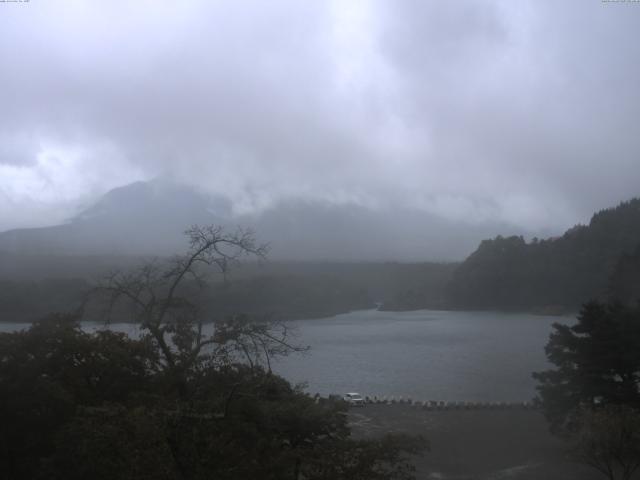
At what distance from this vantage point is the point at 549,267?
152ft

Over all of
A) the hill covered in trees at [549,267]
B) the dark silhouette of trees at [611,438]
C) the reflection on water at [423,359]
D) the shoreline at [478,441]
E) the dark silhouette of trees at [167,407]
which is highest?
the hill covered in trees at [549,267]

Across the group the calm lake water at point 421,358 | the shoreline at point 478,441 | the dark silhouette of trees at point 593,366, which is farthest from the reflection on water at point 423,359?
the dark silhouette of trees at point 593,366

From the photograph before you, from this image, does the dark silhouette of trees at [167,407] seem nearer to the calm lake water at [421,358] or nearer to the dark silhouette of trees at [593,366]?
the calm lake water at [421,358]

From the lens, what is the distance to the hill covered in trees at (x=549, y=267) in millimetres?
43625

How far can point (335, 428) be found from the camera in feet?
19.0

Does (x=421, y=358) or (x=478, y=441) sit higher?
(x=421, y=358)

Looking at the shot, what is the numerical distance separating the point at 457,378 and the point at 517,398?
3374 millimetres

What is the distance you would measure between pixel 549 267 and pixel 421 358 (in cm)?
2577

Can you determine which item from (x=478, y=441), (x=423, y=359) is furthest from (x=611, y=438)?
(x=423, y=359)

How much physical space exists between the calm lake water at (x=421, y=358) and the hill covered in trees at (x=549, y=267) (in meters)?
5.65

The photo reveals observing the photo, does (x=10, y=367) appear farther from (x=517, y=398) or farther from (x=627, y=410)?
(x=517, y=398)

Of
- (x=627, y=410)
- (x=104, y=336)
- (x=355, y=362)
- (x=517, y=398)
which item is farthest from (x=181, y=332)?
(x=355, y=362)

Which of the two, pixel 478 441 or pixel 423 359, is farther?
pixel 423 359

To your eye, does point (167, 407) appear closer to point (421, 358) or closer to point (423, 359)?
point (423, 359)
